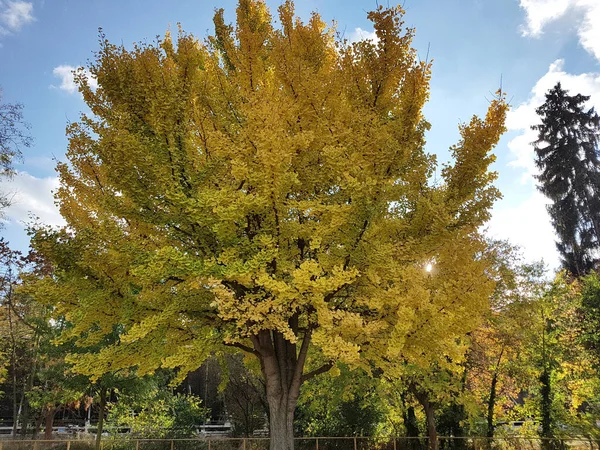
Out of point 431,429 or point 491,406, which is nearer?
point 431,429

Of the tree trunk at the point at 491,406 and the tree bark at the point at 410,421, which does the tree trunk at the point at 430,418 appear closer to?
the tree bark at the point at 410,421

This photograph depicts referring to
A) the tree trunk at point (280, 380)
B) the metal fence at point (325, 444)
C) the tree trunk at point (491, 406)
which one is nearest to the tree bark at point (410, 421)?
the metal fence at point (325, 444)

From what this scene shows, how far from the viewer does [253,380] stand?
15.4 metres

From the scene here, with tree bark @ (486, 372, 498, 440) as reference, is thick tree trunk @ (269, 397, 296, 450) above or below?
above

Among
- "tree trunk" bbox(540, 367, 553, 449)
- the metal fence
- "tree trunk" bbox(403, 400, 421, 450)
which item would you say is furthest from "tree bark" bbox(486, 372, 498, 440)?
"tree trunk" bbox(403, 400, 421, 450)

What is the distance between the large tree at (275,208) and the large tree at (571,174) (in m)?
18.8

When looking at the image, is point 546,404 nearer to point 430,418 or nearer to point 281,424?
point 430,418

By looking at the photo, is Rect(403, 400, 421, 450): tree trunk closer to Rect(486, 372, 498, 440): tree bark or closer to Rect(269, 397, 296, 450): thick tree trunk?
Rect(486, 372, 498, 440): tree bark

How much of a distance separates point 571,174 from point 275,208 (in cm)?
2279

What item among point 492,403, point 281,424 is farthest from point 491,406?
point 281,424

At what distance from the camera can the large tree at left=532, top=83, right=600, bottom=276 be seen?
2119 centimetres

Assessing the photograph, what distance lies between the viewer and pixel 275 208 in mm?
5965

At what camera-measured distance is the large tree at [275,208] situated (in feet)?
18.2

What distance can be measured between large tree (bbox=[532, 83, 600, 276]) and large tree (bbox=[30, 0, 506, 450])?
61.8ft
